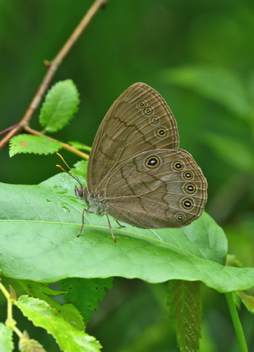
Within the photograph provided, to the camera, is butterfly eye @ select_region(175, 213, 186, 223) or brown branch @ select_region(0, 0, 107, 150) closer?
butterfly eye @ select_region(175, 213, 186, 223)

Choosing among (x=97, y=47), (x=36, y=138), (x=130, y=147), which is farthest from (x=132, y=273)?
(x=97, y=47)

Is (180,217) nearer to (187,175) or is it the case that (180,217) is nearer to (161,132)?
(187,175)

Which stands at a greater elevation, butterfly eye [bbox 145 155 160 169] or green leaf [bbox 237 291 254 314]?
butterfly eye [bbox 145 155 160 169]

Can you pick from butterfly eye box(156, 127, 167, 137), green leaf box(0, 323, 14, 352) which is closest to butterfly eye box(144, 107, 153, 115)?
butterfly eye box(156, 127, 167, 137)

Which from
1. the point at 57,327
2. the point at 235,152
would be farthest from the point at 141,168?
the point at 235,152

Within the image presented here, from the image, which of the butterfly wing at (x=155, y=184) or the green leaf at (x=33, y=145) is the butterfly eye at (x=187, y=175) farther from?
the green leaf at (x=33, y=145)

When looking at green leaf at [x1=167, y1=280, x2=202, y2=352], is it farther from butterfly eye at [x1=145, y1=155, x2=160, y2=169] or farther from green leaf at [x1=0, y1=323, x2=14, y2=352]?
green leaf at [x1=0, y1=323, x2=14, y2=352]

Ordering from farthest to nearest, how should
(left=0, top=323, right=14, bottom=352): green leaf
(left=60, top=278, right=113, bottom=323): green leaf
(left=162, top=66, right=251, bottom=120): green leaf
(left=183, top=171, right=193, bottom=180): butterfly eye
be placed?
(left=162, top=66, right=251, bottom=120): green leaf < (left=183, top=171, right=193, bottom=180): butterfly eye < (left=60, top=278, right=113, bottom=323): green leaf < (left=0, top=323, right=14, bottom=352): green leaf
